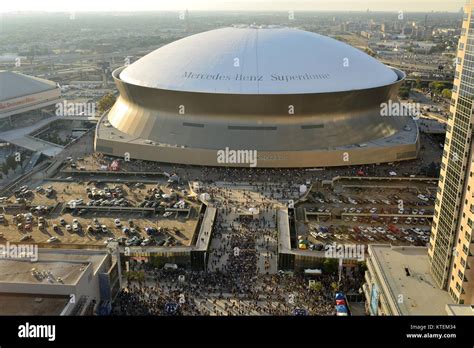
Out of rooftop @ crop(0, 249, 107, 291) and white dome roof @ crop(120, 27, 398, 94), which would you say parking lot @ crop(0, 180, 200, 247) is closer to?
rooftop @ crop(0, 249, 107, 291)

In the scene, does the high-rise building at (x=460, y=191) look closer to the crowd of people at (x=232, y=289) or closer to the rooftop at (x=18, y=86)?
the crowd of people at (x=232, y=289)

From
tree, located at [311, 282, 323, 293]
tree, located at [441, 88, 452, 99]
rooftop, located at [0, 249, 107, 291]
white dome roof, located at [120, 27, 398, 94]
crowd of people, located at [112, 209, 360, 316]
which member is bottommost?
crowd of people, located at [112, 209, 360, 316]

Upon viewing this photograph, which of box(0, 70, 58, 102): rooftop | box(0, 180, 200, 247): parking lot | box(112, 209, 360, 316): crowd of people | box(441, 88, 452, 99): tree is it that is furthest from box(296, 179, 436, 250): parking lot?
box(441, 88, 452, 99): tree

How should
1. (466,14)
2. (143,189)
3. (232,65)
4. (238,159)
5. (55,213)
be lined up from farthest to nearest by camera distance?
(232,65) < (238,159) < (143,189) < (55,213) < (466,14)

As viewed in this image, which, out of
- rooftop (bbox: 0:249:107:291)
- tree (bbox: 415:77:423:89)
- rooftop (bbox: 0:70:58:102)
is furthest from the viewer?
tree (bbox: 415:77:423:89)
